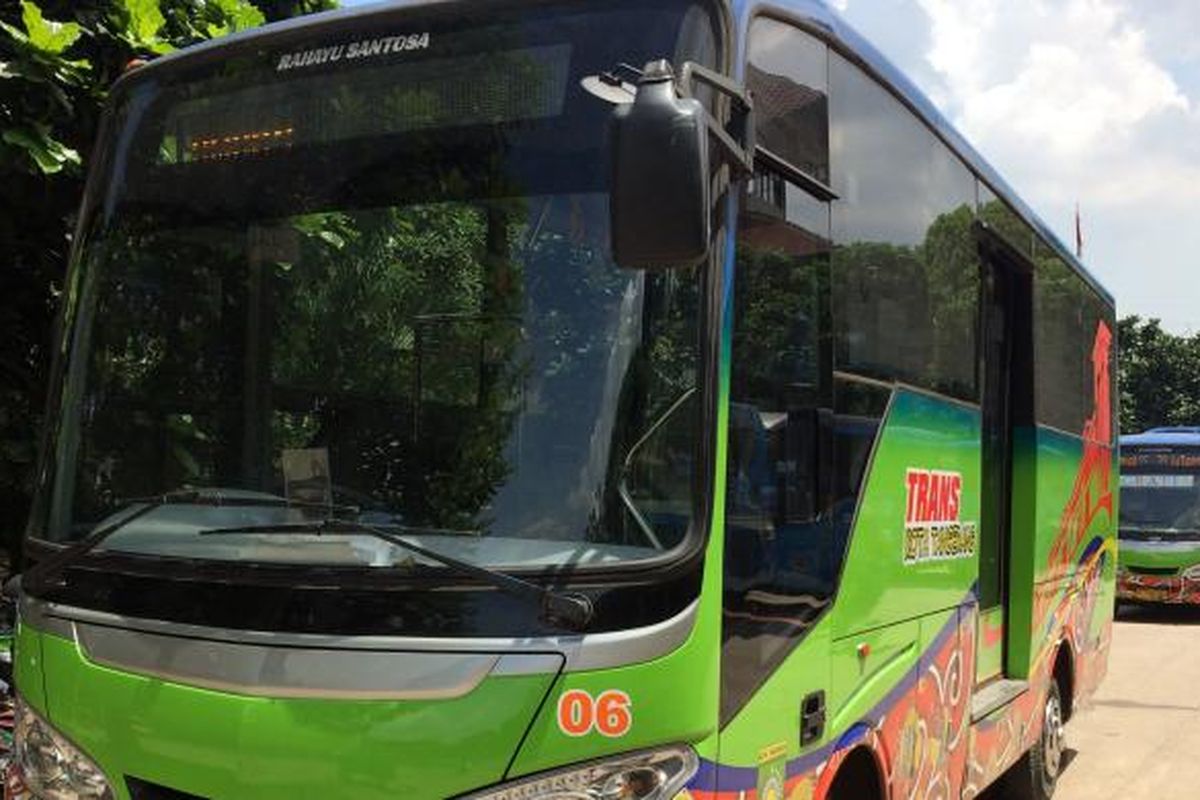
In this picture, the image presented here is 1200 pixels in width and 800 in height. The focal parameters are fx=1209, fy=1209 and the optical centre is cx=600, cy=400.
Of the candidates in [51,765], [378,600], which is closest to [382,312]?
[378,600]

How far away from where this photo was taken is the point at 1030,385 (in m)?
6.14

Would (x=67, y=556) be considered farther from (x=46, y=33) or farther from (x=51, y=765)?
(x=46, y=33)

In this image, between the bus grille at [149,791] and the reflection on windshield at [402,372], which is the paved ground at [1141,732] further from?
the bus grille at [149,791]

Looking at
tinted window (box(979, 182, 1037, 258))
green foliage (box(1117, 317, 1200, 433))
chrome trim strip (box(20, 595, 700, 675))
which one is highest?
green foliage (box(1117, 317, 1200, 433))

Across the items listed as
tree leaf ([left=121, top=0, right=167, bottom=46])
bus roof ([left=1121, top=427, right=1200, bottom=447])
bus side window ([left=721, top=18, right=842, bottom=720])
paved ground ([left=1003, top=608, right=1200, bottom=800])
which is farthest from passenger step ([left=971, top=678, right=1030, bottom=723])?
bus roof ([left=1121, top=427, right=1200, bottom=447])

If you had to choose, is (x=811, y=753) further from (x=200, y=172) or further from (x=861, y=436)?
(x=200, y=172)

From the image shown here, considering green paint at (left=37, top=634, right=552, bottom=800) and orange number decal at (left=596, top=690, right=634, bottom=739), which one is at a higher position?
orange number decal at (left=596, top=690, right=634, bottom=739)

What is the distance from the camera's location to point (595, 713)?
261 cm

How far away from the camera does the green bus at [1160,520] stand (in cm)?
1589

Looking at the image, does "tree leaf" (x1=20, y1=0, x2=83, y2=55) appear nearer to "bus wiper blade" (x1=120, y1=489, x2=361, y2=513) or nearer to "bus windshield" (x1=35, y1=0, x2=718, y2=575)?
"bus windshield" (x1=35, y1=0, x2=718, y2=575)

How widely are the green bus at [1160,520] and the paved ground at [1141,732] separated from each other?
2.41m

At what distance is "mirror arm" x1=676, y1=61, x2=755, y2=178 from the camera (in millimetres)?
2641

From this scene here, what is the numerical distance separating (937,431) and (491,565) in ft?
7.93

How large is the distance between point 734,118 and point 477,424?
0.95m
